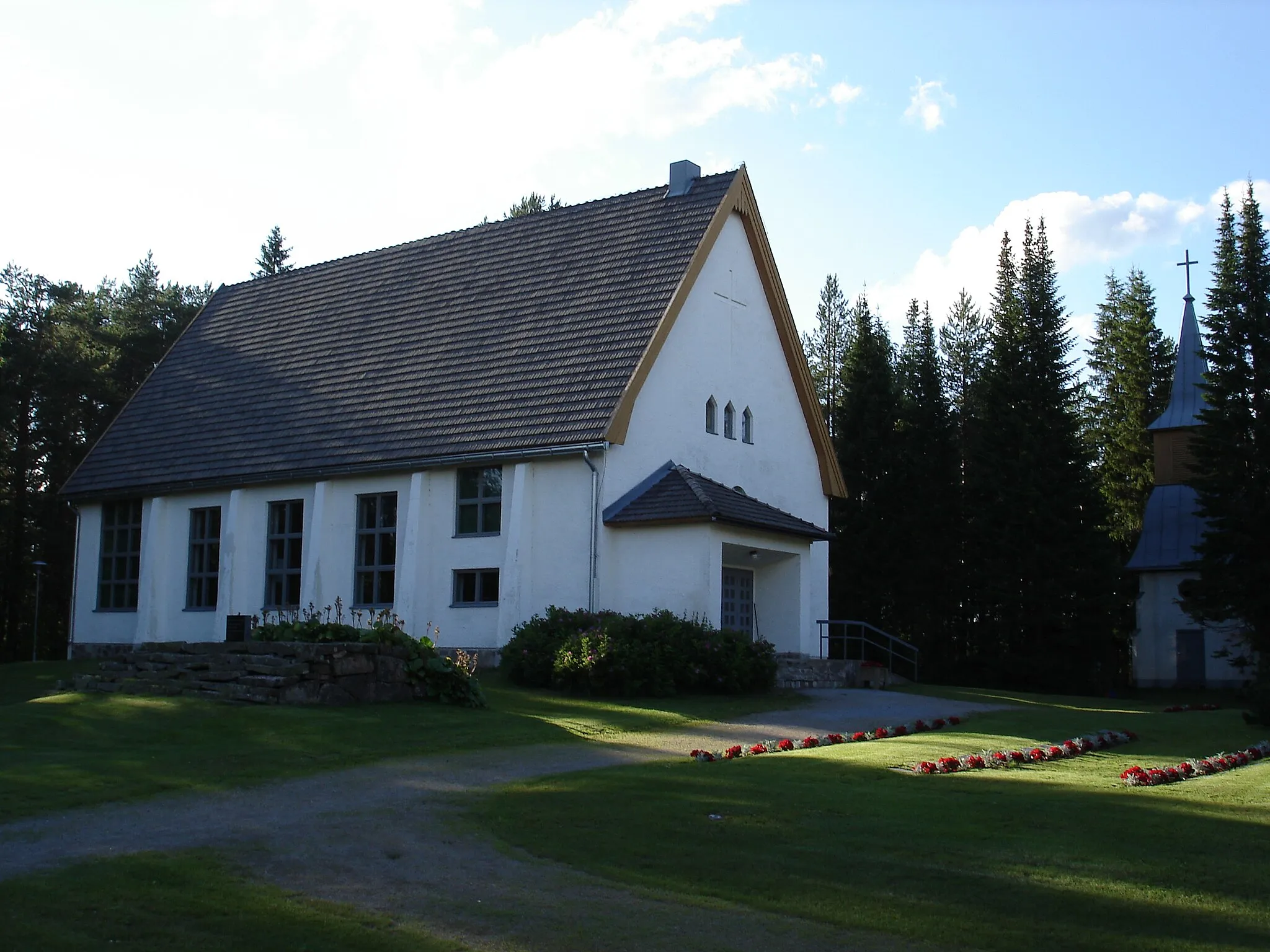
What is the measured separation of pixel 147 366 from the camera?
180 feet

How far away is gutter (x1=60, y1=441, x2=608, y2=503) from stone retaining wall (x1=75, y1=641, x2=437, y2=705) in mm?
7681

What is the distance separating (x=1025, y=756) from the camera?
563 inches

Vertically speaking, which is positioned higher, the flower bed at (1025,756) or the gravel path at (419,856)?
the flower bed at (1025,756)

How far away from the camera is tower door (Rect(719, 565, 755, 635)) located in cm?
2733

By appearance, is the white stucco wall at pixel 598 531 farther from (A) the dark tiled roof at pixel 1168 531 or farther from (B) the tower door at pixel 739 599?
(A) the dark tiled roof at pixel 1168 531

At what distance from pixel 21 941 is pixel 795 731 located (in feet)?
39.1

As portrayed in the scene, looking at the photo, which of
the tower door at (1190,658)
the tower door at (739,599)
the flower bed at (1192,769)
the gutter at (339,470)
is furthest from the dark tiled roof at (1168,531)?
the flower bed at (1192,769)

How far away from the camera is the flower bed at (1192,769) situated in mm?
12211

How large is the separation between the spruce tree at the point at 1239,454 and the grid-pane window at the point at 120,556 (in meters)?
Result: 28.8

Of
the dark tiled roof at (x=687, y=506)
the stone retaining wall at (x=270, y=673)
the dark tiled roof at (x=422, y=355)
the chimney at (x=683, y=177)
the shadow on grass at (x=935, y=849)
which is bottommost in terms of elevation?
the shadow on grass at (x=935, y=849)

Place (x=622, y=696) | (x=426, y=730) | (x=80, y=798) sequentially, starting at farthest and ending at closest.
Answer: (x=622, y=696) < (x=426, y=730) < (x=80, y=798)

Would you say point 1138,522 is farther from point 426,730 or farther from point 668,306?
point 426,730

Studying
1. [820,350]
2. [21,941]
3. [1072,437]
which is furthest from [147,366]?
[21,941]

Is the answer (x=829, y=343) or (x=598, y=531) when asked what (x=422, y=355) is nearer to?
(x=598, y=531)
